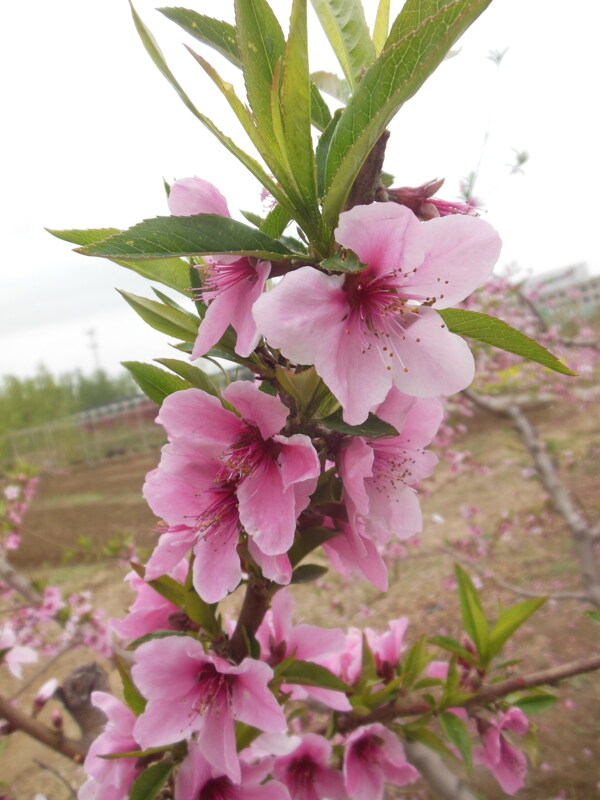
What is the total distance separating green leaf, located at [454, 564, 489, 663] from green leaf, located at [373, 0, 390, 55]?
855 mm

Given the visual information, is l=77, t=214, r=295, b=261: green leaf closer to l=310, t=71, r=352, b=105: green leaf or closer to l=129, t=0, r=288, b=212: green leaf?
l=129, t=0, r=288, b=212: green leaf

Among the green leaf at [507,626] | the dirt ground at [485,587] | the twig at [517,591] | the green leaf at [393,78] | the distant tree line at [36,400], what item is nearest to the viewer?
the green leaf at [393,78]

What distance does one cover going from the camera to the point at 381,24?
0.66 m

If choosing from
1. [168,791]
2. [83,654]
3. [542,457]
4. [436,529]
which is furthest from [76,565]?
[168,791]

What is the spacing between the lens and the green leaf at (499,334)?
509 millimetres

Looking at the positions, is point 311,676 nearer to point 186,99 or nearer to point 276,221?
point 276,221

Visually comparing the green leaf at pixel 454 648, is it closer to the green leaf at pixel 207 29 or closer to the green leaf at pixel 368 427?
the green leaf at pixel 368 427

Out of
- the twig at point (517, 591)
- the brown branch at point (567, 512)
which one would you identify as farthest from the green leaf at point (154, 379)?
the brown branch at point (567, 512)

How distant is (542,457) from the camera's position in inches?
108

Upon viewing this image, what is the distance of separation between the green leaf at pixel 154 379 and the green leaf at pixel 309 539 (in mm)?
213

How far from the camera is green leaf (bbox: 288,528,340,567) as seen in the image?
1.95 ft

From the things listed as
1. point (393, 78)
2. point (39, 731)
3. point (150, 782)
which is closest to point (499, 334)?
point (393, 78)

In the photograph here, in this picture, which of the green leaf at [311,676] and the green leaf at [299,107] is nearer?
the green leaf at [299,107]

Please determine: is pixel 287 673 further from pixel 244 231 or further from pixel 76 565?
pixel 76 565
